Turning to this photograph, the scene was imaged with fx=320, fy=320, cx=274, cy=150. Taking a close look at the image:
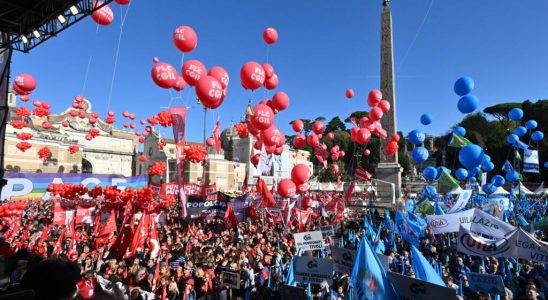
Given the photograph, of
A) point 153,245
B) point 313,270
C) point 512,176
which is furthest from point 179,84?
point 512,176

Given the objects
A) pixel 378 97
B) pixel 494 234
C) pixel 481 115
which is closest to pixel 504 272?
pixel 494 234

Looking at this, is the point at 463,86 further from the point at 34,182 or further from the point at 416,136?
the point at 34,182

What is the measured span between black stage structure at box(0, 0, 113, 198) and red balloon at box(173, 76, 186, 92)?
294 centimetres

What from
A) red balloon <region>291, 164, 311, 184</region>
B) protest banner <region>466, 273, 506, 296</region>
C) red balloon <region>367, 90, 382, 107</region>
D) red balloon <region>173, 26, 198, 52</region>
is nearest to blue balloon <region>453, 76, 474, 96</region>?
red balloon <region>367, 90, 382, 107</region>

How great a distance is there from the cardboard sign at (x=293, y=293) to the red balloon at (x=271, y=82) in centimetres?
870

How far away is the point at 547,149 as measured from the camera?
42.0 metres

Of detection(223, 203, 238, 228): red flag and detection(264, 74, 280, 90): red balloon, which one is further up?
detection(264, 74, 280, 90): red balloon

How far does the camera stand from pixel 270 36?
11852mm

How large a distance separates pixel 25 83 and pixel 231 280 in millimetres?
11786

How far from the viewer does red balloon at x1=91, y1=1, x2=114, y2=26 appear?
8.71 meters

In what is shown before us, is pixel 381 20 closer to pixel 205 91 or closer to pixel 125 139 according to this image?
pixel 205 91

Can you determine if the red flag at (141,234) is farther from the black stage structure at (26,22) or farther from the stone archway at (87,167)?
the stone archway at (87,167)

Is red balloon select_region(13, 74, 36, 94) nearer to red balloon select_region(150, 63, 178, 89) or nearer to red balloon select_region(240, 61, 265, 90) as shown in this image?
red balloon select_region(150, 63, 178, 89)

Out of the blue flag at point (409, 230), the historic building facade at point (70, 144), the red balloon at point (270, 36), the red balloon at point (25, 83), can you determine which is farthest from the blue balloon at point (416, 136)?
the historic building facade at point (70, 144)
